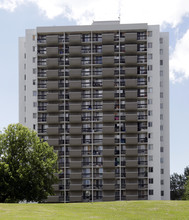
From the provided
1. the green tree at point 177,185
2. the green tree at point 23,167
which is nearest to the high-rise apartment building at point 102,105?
the green tree at point 23,167

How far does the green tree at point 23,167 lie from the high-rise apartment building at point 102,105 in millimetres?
22516

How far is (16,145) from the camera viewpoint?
2279 inches

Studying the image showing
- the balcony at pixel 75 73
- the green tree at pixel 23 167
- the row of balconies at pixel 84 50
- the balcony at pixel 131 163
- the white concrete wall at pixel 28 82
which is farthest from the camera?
the balcony at pixel 75 73

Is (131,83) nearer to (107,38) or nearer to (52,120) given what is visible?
(107,38)

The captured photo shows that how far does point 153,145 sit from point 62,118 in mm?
21117

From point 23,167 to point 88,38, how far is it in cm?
3949

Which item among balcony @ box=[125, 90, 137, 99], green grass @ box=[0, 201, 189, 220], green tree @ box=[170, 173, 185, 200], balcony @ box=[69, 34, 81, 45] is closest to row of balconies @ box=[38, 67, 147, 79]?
balcony @ box=[125, 90, 137, 99]

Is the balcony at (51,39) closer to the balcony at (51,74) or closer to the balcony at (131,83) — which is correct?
the balcony at (51,74)

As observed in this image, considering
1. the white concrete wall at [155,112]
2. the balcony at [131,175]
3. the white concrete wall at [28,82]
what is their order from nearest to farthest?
the white concrete wall at [155,112], the balcony at [131,175], the white concrete wall at [28,82]

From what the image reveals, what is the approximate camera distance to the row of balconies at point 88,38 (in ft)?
274

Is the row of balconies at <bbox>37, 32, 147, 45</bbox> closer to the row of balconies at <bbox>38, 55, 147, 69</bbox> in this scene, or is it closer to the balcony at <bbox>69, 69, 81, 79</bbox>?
the row of balconies at <bbox>38, 55, 147, 69</bbox>

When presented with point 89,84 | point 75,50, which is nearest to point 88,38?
point 75,50

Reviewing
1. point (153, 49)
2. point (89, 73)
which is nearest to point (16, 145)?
point (89, 73)

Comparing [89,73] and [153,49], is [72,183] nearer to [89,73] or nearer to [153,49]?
[89,73]
